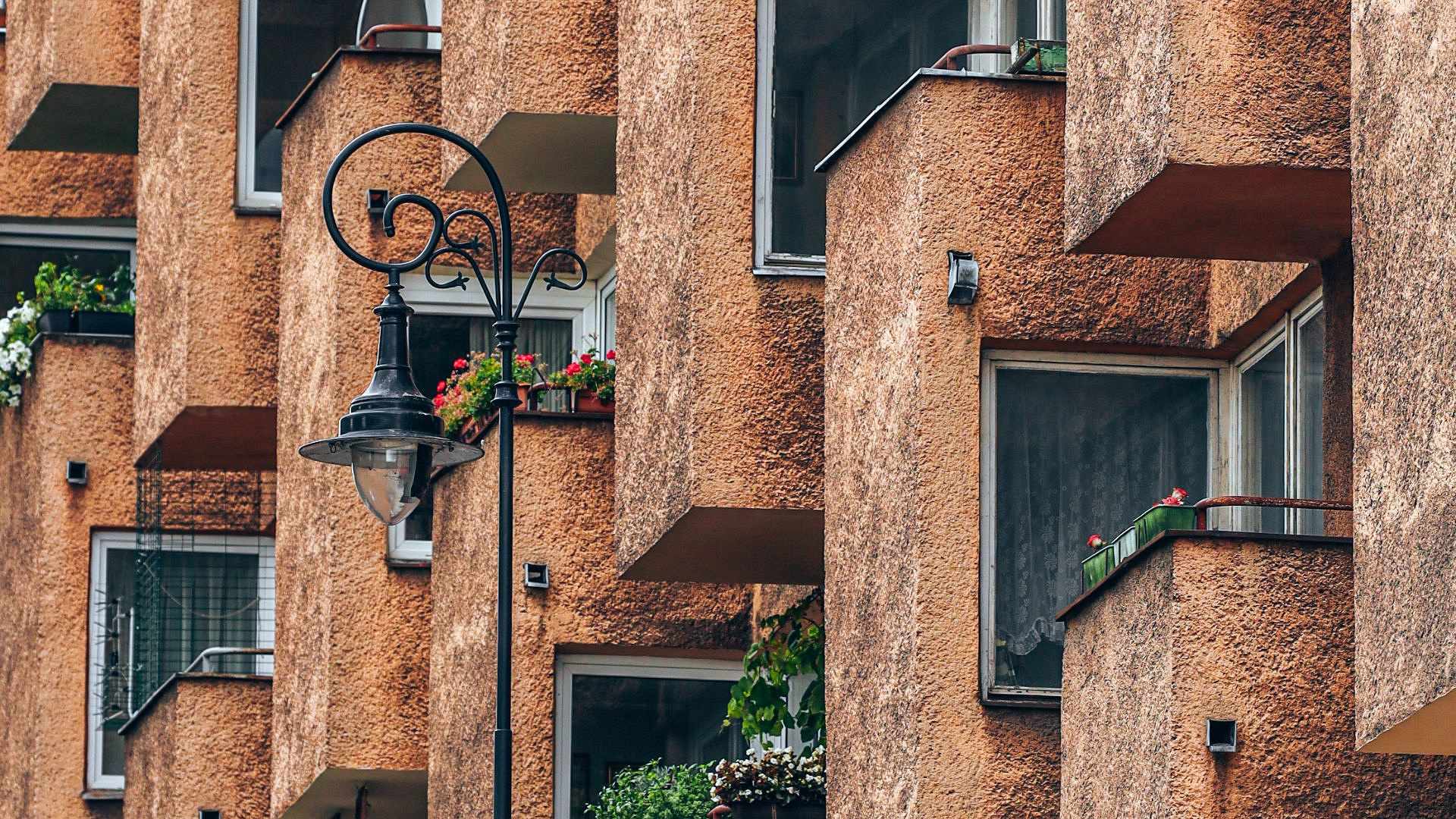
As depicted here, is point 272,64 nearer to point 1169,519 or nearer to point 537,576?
point 537,576

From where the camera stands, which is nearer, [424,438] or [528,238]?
[424,438]

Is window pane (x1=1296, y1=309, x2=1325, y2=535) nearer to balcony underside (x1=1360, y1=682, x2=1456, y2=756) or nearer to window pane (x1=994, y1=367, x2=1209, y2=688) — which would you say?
window pane (x1=994, y1=367, x2=1209, y2=688)

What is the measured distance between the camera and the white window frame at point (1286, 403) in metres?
14.8

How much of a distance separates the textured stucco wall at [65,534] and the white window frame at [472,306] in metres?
7.06

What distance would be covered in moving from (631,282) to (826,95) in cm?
212

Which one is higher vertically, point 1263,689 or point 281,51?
point 281,51

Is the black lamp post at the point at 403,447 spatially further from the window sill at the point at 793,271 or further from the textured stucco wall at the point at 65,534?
the textured stucco wall at the point at 65,534

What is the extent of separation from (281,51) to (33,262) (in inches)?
273

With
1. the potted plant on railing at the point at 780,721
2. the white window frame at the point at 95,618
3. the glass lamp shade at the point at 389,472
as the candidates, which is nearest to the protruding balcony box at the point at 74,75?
the white window frame at the point at 95,618

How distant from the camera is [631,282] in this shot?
18.8 m

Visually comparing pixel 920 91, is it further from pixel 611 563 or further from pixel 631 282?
pixel 611 563

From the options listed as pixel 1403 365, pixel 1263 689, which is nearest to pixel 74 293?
pixel 1263 689

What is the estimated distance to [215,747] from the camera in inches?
987

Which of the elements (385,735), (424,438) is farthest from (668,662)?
(424,438)
